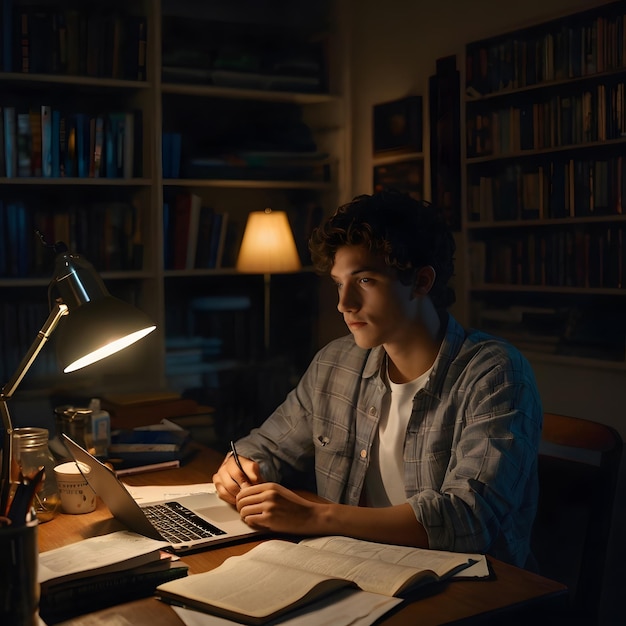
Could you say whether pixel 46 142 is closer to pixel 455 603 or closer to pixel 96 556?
pixel 96 556

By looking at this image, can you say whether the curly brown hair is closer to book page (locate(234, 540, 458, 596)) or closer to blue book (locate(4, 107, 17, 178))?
book page (locate(234, 540, 458, 596))

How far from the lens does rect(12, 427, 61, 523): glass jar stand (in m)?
1.51

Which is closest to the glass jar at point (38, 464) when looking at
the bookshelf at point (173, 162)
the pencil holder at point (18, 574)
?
the pencil holder at point (18, 574)

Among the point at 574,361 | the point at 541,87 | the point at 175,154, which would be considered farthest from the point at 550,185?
the point at 175,154

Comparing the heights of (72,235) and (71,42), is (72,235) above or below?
below

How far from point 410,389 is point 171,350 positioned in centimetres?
177

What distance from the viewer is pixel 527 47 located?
8.64ft

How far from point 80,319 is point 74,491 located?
36cm

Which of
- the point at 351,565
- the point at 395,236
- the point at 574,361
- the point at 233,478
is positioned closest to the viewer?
the point at 351,565

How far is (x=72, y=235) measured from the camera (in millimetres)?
3059

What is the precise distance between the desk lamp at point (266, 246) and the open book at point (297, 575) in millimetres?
1992

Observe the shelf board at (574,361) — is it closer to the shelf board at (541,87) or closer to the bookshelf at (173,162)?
the shelf board at (541,87)

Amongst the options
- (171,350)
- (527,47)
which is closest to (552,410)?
(527,47)

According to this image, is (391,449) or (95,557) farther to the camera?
(391,449)
